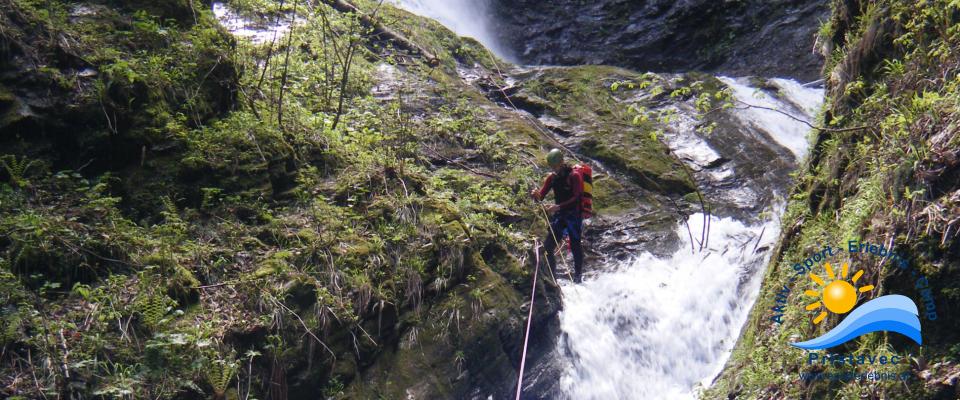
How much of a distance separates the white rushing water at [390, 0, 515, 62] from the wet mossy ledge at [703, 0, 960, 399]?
13300mm

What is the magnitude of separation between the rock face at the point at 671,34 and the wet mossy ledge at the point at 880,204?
10.2 metres

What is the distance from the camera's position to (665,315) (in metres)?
8.36

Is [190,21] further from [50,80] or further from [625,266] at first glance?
[625,266]

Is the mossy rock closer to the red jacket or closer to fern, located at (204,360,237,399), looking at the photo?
the red jacket

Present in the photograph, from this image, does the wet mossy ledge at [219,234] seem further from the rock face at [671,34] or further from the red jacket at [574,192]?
the rock face at [671,34]

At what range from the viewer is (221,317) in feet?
16.4

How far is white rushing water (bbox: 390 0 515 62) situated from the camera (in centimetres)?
1878

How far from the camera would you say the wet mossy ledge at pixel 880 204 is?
377 cm

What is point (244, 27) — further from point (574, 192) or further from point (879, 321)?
point (879, 321)

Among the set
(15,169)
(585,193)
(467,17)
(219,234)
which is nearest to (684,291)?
(585,193)

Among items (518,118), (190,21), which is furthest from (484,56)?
(190,21)

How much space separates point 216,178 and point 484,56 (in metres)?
8.97

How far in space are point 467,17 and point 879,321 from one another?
17277 millimetres

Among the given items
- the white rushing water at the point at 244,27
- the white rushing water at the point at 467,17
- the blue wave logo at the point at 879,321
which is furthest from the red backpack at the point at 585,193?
the white rushing water at the point at 467,17
